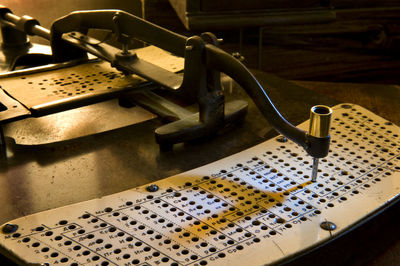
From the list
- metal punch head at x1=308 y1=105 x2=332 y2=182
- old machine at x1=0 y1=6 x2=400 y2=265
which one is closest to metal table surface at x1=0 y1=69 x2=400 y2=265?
old machine at x1=0 y1=6 x2=400 y2=265

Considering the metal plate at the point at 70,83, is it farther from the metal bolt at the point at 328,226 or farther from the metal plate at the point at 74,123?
the metal bolt at the point at 328,226

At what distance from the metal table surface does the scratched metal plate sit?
0.05 m

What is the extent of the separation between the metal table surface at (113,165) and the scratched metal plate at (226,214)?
46 millimetres

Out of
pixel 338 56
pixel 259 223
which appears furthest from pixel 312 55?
pixel 259 223

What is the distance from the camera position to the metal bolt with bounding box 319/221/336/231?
0.97m

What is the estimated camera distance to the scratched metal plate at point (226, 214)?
903 millimetres

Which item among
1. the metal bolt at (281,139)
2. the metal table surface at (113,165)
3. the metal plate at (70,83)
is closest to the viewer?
the metal table surface at (113,165)

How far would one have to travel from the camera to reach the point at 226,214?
101 centimetres

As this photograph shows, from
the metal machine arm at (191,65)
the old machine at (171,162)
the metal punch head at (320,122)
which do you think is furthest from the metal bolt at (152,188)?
the metal punch head at (320,122)

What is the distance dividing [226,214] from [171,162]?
25 centimetres

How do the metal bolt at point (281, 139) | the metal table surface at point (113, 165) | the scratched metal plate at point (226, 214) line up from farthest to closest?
the metal bolt at point (281, 139)
the metal table surface at point (113, 165)
the scratched metal plate at point (226, 214)

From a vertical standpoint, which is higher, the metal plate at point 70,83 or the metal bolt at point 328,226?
the metal plate at point 70,83

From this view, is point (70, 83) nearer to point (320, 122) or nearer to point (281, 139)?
point (281, 139)

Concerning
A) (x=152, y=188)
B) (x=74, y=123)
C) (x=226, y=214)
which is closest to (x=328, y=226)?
(x=226, y=214)
